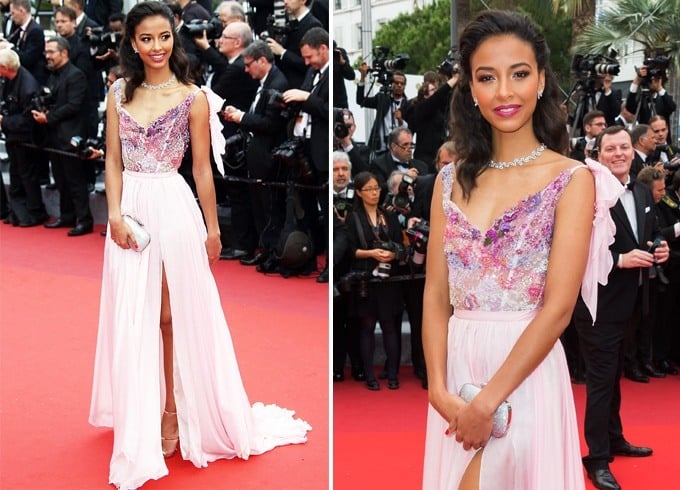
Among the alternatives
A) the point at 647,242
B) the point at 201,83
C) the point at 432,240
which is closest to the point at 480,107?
the point at 432,240

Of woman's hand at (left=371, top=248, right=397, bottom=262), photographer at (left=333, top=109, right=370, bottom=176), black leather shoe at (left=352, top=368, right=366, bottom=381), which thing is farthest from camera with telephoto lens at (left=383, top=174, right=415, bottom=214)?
black leather shoe at (left=352, top=368, right=366, bottom=381)

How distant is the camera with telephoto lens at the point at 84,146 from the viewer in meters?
8.87

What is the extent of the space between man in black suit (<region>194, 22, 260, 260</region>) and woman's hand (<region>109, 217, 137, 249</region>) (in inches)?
152

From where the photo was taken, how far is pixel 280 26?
25.3 feet

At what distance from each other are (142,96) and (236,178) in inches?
148

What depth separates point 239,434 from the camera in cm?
423

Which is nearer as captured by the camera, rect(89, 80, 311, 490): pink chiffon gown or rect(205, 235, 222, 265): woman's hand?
rect(89, 80, 311, 490): pink chiffon gown

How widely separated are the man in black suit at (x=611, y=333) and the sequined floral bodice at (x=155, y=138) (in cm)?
189

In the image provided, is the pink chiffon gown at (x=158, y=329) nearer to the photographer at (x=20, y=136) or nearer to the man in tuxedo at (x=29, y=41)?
the photographer at (x=20, y=136)

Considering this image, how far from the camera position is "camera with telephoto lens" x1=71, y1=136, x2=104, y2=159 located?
29.1 ft

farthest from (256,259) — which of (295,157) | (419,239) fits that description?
(419,239)

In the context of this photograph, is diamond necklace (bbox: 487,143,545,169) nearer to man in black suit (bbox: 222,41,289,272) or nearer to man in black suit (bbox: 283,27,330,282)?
man in black suit (bbox: 283,27,330,282)

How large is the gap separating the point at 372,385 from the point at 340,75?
6.64 feet

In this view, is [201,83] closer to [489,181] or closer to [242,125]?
[242,125]
